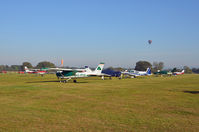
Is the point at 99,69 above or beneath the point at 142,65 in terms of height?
beneath

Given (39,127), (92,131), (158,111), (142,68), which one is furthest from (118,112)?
(142,68)

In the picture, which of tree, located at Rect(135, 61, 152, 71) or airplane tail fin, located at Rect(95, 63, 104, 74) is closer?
airplane tail fin, located at Rect(95, 63, 104, 74)

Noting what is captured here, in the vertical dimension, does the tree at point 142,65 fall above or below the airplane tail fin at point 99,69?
above

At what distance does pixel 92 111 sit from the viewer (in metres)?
9.54

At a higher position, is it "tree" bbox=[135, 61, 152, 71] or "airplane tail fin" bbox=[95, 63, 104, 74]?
"tree" bbox=[135, 61, 152, 71]

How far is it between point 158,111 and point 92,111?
3.19 meters

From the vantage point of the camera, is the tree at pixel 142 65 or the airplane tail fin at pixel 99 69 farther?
the tree at pixel 142 65

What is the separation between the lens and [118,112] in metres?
9.30

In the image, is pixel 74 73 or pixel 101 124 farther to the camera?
pixel 74 73

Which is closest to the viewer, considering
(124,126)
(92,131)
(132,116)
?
(92,131)

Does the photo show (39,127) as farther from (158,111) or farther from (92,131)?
(158,111)

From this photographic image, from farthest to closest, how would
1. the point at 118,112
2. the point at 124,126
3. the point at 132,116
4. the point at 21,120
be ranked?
the point at 118,112
the point at 132,116
the point at 21,120
the point at 124,126

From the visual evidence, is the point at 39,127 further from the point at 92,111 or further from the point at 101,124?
the point at 92,111

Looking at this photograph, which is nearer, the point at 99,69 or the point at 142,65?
the point at 99,69
